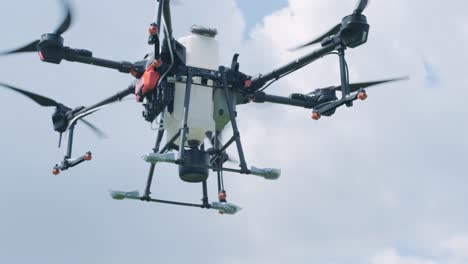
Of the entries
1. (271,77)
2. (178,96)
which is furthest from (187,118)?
(271,77)

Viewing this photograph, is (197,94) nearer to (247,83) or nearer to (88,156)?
(247,83)

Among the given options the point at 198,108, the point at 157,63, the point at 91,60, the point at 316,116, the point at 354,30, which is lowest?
the point at 316,116

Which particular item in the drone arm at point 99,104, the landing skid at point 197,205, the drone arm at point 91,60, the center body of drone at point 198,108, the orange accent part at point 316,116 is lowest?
the landing skid at point 197,205

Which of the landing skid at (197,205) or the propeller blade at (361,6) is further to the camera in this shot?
the landing skid at (197,205)

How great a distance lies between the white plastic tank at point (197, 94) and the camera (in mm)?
34062

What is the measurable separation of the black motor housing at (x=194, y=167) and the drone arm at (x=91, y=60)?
4.36 m

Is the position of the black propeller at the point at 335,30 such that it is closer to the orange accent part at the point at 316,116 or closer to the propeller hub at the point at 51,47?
the orange accent part at the point at 316,116

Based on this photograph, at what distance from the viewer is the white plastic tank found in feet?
→ 112

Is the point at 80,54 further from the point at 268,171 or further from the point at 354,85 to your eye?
the point at 354,85

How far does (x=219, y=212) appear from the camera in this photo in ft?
117

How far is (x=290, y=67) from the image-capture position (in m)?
33.9

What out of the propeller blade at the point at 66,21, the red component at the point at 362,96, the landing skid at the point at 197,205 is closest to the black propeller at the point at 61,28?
the propeller blade at the point at 66,21

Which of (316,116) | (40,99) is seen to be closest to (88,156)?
(40,99)

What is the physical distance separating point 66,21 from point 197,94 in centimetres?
521
